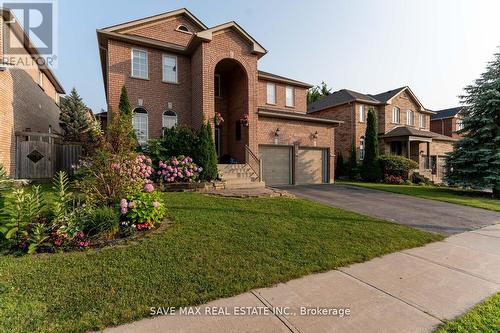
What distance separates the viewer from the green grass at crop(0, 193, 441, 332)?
268 cm

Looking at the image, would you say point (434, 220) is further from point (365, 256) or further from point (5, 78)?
point (5, 78)

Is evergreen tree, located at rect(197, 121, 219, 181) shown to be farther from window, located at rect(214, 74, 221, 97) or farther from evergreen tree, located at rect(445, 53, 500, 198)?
evergreen tree, located at rect(445, 53, 500, 198)

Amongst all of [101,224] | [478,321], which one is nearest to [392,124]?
[478,321]

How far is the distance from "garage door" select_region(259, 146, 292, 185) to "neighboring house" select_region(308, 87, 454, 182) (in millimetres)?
9701

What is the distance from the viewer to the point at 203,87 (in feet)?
40.1

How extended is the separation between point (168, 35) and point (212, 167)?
9.09m

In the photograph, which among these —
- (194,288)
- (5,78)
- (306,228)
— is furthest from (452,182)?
(5,78)

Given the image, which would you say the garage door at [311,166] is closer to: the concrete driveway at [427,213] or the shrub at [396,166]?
the concrete driveway at [427,213]

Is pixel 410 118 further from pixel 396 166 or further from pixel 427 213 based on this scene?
pixel 427 213

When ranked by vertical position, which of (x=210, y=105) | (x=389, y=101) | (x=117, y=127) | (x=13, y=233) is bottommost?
(x=13, y=233)

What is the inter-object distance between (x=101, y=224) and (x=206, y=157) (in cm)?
630

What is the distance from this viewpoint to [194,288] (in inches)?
125

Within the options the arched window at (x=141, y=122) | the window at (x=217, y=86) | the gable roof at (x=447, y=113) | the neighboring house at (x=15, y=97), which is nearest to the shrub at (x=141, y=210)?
the neighboring house at (x=15, y=97)

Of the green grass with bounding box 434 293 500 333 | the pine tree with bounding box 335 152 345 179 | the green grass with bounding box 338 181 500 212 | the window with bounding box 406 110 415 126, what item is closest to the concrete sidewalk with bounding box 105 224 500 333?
the green grass with bounding box 434 293 500 333
